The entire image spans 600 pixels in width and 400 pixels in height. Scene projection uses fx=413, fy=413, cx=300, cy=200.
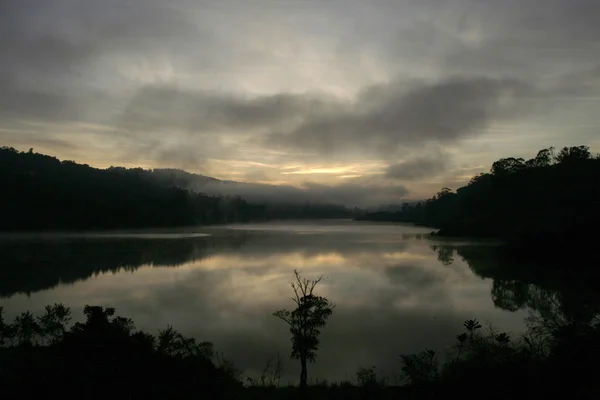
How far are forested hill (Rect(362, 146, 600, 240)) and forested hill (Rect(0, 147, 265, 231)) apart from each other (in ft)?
224

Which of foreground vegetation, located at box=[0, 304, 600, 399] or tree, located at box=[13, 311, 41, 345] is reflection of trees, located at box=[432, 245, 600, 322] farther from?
tree, located at box=[13, 311, 41, 345]

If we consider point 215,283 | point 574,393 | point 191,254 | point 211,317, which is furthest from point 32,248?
point 574,393

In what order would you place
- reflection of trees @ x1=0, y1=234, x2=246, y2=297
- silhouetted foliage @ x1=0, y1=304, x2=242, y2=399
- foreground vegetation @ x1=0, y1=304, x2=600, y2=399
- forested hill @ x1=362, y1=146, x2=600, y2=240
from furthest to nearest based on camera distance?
forested hill @ x1=362, y1=146, x2=600, y2=240 < reflection of trees @ x1=0, y1=234, x2=246, y2=297 < foreground vegetation @ x1=0, y1=304, x2=600, y2=399 < silhouetted foliage @ x1=0, y1=304, x2=242, y2=399

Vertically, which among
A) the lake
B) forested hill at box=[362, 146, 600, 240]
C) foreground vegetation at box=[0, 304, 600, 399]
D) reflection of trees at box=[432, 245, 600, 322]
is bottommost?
the lake

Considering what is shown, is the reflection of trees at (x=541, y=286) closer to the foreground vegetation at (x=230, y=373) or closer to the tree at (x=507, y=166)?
the foreground vegetation at (x=230, y=373)

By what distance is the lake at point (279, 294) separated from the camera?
13711 mm

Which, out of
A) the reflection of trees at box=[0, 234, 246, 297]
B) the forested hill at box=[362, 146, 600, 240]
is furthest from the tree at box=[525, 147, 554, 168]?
the reflection of trees at box=[0, 234, 246, 297]

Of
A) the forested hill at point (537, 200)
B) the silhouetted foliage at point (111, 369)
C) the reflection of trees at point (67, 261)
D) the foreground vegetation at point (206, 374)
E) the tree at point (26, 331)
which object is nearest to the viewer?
the silhouetted foliage at point (111, 369)

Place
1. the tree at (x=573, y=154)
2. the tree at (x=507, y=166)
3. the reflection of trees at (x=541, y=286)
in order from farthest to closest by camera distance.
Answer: the tree at (x=507, y=166)
the tree at (x=573, y=154)
the reflection of trees at (x=541, y=286)

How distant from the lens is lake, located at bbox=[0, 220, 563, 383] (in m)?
13.7

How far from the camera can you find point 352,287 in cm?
2359

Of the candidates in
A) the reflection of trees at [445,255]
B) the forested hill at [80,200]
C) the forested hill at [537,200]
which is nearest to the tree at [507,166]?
the forested hill at [537,200]

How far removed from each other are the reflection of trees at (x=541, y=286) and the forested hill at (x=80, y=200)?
242 feet

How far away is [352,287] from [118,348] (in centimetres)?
1598
